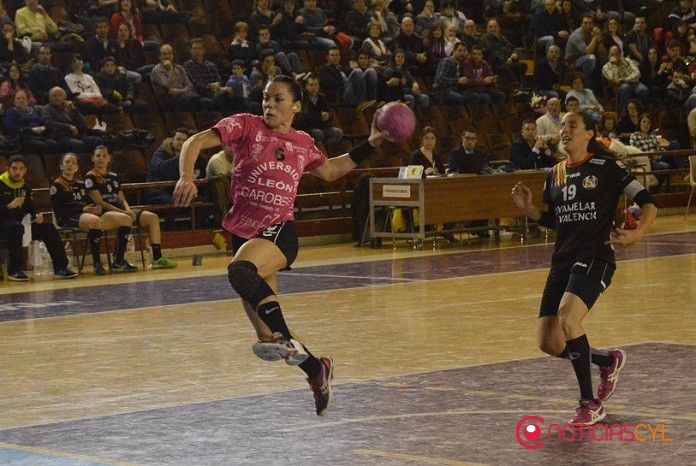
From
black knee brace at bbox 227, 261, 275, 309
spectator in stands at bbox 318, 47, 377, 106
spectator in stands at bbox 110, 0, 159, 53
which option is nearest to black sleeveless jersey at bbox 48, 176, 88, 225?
spectator in stands at bbox 110, 0, 159, 53

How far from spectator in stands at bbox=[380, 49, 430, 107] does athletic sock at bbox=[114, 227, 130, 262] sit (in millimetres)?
6569

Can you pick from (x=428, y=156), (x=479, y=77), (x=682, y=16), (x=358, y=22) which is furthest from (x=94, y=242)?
(x=682, y=16)

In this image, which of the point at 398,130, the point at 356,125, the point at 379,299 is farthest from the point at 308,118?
the point at 398,130

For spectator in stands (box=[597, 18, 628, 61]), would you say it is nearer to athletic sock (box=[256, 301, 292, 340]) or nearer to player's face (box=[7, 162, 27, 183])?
player's face (box=[7, 162, 27, 183])

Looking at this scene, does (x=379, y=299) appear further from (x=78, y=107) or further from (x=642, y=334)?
(x=78, y=107)

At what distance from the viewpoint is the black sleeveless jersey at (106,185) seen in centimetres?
1822

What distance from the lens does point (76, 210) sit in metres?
18.2

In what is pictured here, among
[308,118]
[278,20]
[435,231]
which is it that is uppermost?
[278,20]

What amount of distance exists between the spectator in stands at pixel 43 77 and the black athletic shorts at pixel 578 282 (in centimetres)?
1346

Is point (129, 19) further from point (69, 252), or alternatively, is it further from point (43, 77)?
point (69, 252)

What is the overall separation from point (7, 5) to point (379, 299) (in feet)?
34.1

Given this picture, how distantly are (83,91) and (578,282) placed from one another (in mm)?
13720

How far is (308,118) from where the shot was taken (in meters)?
22.3

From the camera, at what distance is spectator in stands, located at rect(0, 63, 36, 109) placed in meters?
19.6
